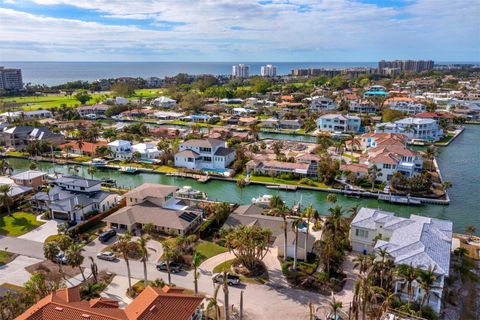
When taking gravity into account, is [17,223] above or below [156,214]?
below

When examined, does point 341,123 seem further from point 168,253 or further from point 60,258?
point 60,258

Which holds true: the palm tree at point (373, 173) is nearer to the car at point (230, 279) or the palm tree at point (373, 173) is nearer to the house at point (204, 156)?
the house at point (204, 156)

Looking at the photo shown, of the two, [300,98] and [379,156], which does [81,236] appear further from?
[300,98]

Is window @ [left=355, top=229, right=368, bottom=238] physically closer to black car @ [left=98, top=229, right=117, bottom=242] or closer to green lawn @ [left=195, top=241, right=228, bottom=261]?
green lawn @ [left=195, top=241, right=228, bottom=261]

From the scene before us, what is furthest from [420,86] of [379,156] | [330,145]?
[379,156]

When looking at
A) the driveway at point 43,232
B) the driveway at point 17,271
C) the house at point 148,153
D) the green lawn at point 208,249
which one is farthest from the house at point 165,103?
the driveway at point 17,271

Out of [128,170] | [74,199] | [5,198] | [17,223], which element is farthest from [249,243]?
[128,170]
